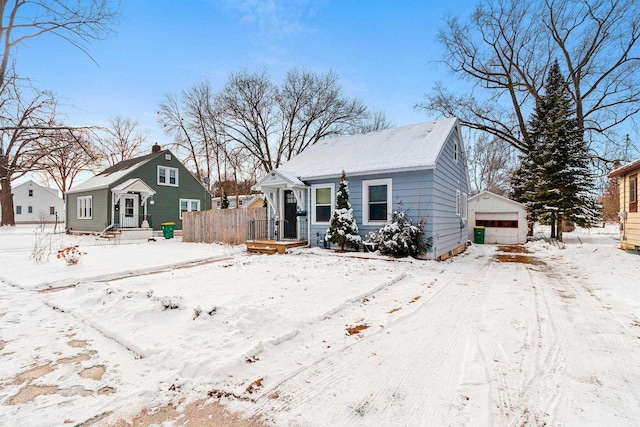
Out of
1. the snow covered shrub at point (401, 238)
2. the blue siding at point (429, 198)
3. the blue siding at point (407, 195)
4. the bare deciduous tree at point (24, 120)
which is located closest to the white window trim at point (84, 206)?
the blue siding at point (429, 198)

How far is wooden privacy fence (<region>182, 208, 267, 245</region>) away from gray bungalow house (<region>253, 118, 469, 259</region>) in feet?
4.38

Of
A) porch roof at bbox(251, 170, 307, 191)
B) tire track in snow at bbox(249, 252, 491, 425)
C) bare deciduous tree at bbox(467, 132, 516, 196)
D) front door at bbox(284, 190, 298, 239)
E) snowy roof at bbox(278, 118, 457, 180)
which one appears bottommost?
tire track in snow at bbox(249, 252, 491, 425)

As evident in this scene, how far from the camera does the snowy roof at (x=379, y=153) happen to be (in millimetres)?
9461

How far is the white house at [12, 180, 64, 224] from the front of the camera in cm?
4366

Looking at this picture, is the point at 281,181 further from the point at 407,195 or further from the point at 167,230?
the point at 167,230

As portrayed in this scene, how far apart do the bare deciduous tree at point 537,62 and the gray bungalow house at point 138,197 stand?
18.8 meters

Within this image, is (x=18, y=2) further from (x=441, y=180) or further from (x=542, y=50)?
(x=542, y=50)

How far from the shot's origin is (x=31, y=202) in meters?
44.9

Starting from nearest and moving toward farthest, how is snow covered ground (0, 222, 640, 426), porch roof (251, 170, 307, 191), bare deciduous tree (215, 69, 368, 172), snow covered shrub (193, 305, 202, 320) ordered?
snow covered ground (0, 222, 640, 426) → snow covered shrub (193, 305, 202, 320) → porch roof (251, 170, 307, 191) → bare deciduous tree (215, 69, 368, 172)

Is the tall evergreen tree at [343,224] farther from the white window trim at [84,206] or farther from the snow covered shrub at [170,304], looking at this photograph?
the white window trim at [84,206]

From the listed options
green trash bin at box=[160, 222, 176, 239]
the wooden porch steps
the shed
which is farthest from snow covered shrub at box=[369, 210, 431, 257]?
green trash bin at box=[160, 222, 176, 239]

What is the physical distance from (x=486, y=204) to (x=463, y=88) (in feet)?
29.5

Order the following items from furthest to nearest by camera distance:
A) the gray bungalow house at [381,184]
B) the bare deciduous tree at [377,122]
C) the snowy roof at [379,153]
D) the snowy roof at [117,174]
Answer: the bare deciduous tree at [377,122], the snowy roof at [117,174], the snowy roof at [379,153], the gray bungalow house at [381,184]

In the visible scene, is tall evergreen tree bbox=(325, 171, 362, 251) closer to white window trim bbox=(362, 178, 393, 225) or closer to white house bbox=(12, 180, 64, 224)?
white window trim bbox=(362, 178, 393, 225)
